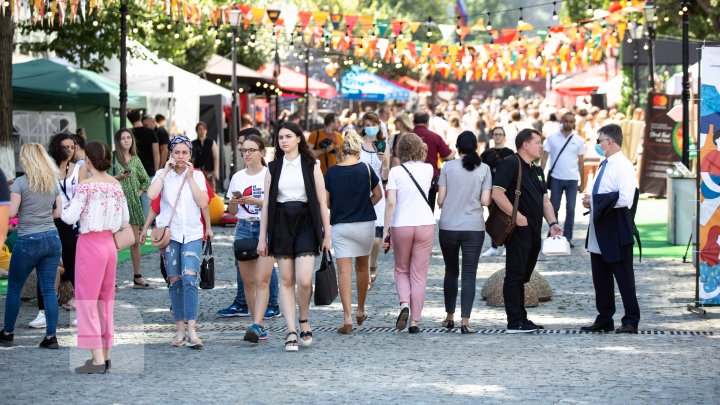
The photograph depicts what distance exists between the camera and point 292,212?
9859mm

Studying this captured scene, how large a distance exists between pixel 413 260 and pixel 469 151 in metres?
1.01

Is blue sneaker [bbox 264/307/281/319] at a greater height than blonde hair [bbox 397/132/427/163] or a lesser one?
lesser

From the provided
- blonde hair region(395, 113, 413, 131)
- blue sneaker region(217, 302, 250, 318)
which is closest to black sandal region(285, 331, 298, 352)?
blue sneaker region(217, 302, 250, 318)

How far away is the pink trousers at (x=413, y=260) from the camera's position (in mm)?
10836

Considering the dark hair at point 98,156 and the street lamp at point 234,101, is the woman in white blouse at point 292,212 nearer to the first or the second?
the dark hair at point 98,156

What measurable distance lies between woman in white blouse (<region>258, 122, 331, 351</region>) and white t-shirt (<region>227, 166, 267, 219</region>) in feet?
2.91

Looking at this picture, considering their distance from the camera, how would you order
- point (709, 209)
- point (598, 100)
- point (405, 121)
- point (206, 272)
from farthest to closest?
point (598, 100) < point (405, 121) < point (709, 209) < point (206, 272)

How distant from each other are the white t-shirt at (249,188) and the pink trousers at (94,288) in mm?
1929

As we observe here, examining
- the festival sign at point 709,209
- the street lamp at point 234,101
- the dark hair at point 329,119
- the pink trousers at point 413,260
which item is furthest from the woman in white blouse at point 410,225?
the street lamp at point 234,101

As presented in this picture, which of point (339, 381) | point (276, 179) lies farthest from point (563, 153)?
point (339, 381)

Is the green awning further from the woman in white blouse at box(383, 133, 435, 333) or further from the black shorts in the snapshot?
the black shorts

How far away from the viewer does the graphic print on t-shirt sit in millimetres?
10797

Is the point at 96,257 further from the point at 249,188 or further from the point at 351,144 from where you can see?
the point at 351,144

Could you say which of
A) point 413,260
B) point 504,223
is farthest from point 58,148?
point 504,223
